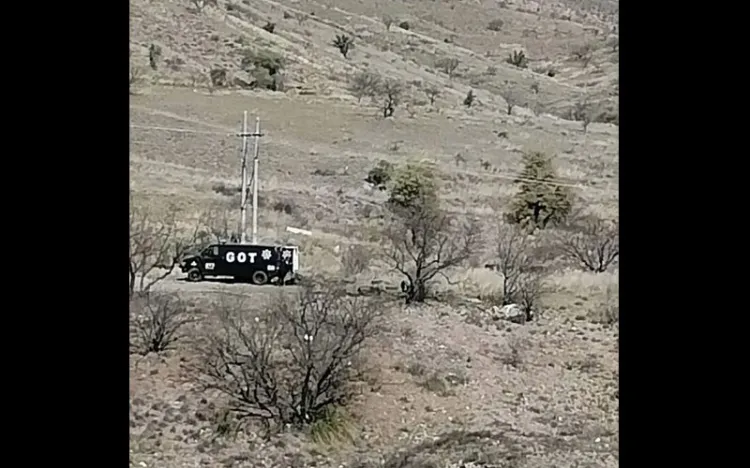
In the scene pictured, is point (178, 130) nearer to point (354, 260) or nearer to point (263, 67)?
point (263, 67)

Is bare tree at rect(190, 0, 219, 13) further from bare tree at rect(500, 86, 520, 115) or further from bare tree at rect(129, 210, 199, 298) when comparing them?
bare tree at rect(500, 86, 520, 115)

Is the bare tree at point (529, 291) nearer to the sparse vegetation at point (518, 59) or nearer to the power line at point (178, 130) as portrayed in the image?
the sparse vegetation at point (518, 59)

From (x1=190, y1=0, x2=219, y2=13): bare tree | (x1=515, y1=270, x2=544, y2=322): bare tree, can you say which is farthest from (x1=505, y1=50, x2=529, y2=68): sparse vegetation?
(x1=190, y1=0, x2=219, y2=13): bare tree

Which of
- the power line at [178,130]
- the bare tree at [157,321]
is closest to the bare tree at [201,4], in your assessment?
the power line at [178,130]

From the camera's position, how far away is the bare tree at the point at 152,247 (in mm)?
1161

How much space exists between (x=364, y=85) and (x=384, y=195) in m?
0.14

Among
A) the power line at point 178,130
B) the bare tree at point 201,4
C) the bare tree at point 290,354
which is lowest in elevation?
the bare tree at point 290,354

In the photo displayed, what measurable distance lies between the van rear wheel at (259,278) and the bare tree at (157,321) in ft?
0.28

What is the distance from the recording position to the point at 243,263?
119 cm

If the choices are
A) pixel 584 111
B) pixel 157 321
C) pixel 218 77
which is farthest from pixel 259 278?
pixel 584 111
